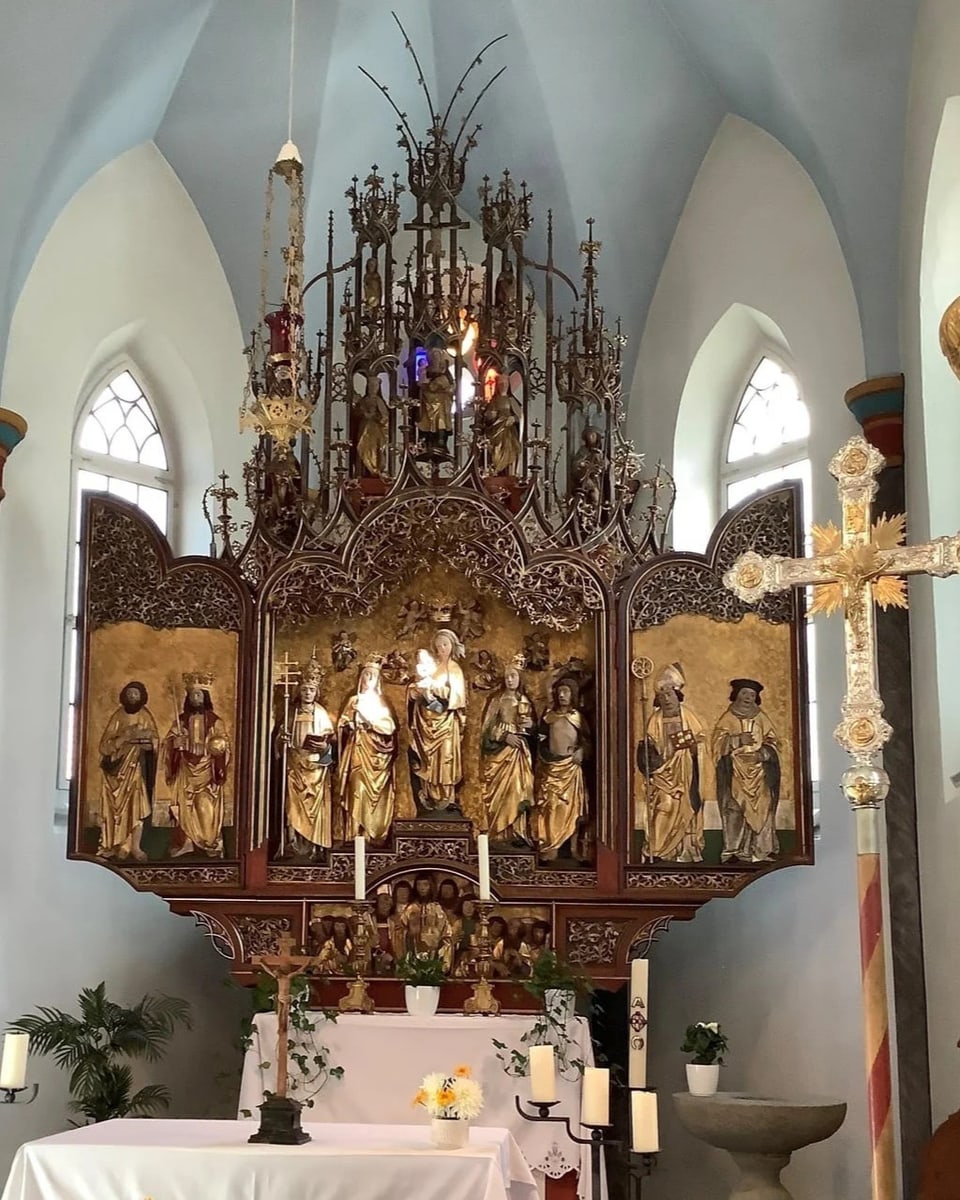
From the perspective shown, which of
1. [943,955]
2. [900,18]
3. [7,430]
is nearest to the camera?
[943,955]

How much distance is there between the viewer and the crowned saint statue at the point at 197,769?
10.5 metres

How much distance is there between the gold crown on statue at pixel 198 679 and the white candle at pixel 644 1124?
485 cm

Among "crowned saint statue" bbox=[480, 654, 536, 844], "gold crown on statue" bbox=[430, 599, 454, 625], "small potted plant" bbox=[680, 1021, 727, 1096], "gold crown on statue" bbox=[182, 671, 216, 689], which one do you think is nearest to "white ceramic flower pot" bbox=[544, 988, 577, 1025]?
"small potted plant" bbox=[680, 1021, 727, 1096]

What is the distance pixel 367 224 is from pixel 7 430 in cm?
290

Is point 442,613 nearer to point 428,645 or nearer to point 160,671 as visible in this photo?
point 428,645

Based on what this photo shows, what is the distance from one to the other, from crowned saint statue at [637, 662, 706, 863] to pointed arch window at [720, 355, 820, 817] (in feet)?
7.26

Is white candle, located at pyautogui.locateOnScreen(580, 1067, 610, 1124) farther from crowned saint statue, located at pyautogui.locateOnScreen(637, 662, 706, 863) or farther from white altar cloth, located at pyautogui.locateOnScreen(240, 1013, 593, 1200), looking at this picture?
crowned saint statue, located at pyautogui.locateOnScreen(637, 662, 706, 863)

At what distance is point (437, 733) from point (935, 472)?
3562 millimetres

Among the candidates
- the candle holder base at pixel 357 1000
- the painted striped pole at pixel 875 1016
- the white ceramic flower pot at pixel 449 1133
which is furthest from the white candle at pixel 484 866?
the painted striped pole at pixel 875 1016

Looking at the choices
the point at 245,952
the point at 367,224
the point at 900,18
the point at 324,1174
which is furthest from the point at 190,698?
the point at 900,18

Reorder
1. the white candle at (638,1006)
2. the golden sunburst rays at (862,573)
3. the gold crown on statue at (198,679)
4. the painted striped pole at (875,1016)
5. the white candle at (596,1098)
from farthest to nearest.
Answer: the gold crown on statue at (198,679)
the white candle at (638,1006)
the golden sunburst rays at (862,573)
the white candle at (596,1098)
the painted striped pole at (875,1016)

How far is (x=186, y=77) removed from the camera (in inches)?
483

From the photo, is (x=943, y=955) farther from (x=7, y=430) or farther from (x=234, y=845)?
(x=7, y=430)

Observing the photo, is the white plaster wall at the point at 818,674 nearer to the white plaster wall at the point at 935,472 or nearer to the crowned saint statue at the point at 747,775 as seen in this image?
the crowned saint statue at the point at 747,775
